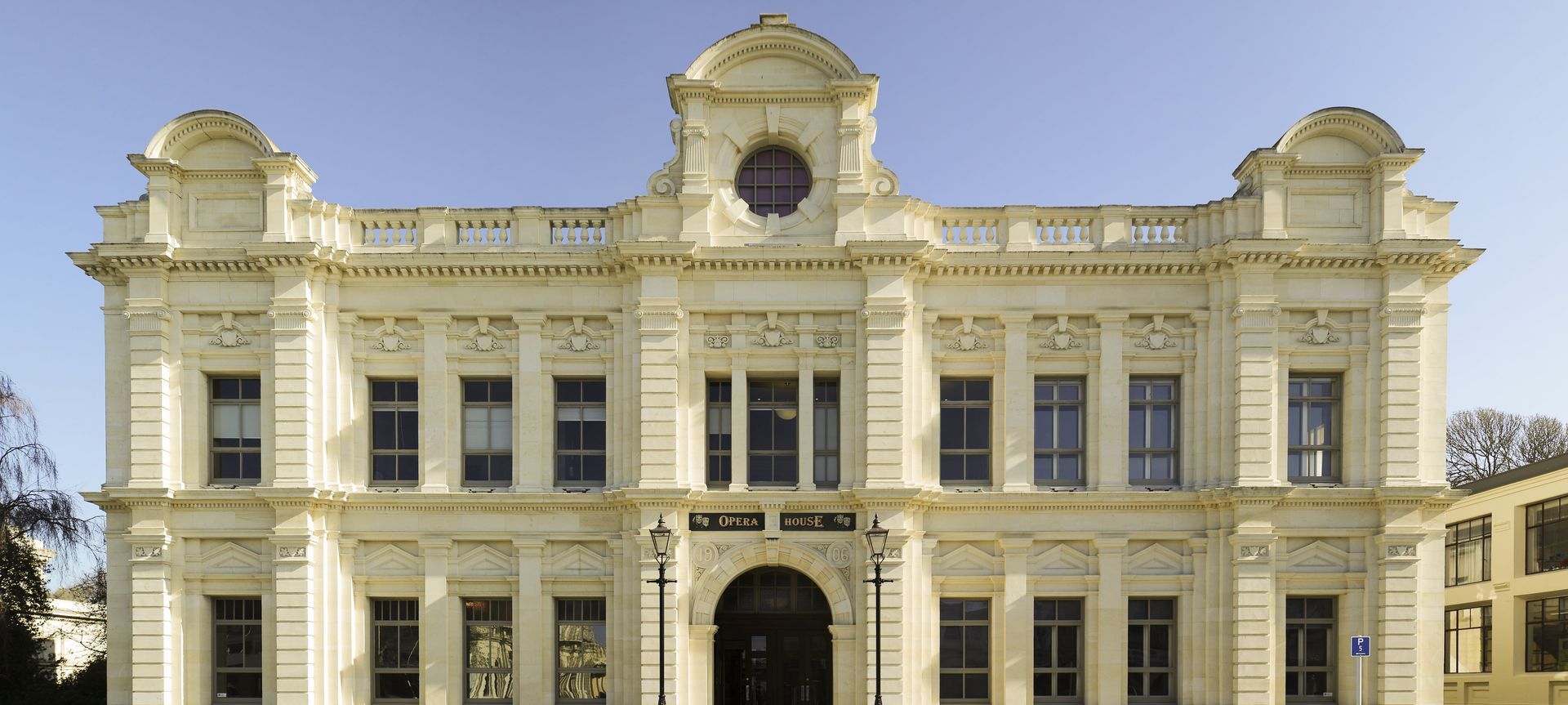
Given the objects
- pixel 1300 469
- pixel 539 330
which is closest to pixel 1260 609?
pixel 1300 469

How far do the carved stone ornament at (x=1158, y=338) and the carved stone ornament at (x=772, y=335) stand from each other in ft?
26.0

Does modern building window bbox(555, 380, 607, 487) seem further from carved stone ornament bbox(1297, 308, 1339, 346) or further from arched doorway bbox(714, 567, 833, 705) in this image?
carved stone ornament bbox(1297, 308, 1339, 346)

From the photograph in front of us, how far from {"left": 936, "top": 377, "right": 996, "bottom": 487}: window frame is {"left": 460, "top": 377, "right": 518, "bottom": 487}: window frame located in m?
9.85

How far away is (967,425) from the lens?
21.5 m

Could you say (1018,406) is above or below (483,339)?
below

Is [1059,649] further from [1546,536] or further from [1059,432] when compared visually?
[1546,536]

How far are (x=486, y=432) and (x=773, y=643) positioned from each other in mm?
8157

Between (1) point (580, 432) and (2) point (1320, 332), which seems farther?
(1) point (580, 432)

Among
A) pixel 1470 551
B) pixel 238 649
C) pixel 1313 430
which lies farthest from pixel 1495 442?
pixel 238 649

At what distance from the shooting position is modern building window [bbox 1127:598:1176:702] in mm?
20828

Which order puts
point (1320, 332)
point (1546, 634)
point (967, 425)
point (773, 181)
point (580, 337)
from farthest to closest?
1. point (1546, 634)
2. point (773, 181)
3. point (967, 425)
4. point (580, 337)
5. point (1320, 332)

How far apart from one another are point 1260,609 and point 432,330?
19153 mm

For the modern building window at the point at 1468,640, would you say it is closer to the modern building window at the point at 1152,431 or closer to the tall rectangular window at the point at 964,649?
the modern building window at the point at 1152,431

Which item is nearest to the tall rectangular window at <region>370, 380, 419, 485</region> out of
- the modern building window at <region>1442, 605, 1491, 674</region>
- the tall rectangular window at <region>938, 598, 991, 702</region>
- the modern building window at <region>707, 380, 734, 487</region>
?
the modern building window at <region>707, 380, 734, 487</region>
